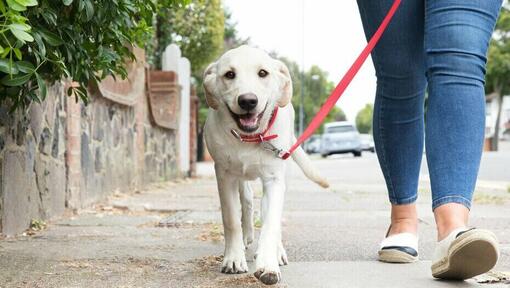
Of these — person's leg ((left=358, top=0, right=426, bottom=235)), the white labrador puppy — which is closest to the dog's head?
the white labrador puppy

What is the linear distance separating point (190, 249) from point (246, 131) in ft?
3.07

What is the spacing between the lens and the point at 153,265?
2.89 meters

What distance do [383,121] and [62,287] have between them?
1.54 metres

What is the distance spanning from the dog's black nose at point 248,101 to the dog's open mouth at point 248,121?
43mm

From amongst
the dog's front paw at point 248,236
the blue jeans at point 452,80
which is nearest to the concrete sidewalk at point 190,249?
the dog's front paw at point 248,236

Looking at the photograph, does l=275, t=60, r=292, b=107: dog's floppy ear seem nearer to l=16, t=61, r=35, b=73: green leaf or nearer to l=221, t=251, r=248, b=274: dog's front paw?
l=221, t=251, r=248, b=274: dog's front paw

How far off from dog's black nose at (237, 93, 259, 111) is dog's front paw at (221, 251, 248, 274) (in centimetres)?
60

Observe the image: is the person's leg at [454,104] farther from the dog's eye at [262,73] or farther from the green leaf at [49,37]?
the green leaf at [49,37]

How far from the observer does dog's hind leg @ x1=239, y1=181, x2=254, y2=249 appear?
3455mm

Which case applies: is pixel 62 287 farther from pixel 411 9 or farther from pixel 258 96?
pixel 411 9

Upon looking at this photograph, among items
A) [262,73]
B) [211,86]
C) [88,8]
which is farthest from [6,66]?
[262,73]

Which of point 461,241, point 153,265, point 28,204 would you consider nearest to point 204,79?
point 153,265

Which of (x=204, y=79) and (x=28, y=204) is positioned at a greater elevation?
(x=204, y=79)

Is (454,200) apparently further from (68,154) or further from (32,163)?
(68,154)
